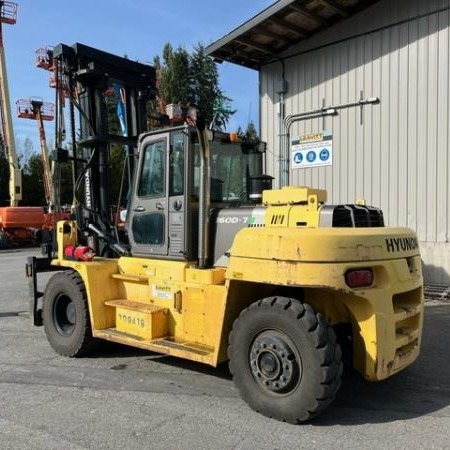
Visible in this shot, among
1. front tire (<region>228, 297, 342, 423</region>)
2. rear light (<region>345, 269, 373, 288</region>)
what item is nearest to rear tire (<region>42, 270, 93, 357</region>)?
front tire (<region>228, 297, 342, 423</region>)

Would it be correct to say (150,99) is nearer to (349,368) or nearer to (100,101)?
(100,101)

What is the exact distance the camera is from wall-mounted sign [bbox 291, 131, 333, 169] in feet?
38.0

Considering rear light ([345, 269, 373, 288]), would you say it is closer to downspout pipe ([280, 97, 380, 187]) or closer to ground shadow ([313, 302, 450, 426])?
ground shadow ([313, 302, 450, 426])

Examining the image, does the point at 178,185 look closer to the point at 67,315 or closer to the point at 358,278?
the point at 358,278

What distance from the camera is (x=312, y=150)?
11.9 m

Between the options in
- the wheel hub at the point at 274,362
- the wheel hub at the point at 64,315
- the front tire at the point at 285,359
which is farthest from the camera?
the wheel hub at the point at 64,315

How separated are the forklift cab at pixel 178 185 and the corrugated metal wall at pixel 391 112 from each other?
471 centimetres

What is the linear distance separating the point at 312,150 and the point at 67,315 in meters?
Answer: 6.86

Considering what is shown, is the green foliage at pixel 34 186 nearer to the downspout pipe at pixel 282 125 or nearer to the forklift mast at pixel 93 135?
the downspout pipe at pixel 282 125

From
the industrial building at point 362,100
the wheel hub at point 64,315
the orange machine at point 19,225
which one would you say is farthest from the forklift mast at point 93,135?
the orange machine at point 19,225

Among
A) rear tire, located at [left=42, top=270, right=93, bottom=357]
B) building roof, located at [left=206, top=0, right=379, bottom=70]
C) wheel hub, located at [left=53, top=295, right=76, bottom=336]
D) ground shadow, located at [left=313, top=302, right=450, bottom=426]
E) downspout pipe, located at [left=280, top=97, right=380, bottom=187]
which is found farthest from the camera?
downspout pipe, located at [left=280, top=97, right=380, bottom=187]

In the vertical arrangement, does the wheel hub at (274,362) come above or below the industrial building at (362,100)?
below

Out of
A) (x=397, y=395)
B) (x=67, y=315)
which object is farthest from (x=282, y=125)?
(x=397, y=395)

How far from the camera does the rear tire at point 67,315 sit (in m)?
6.45
